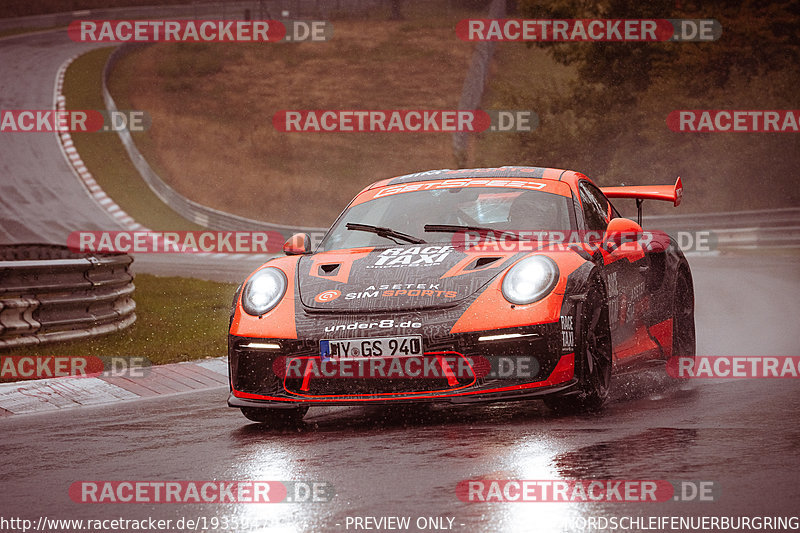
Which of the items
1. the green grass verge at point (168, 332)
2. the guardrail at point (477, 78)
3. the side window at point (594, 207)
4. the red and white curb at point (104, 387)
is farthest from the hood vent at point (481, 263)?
the guardrail at point (477, 78)

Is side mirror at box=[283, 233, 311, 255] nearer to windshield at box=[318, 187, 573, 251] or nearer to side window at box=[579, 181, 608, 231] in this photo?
windshield at box=[318, 187, 573, 251]

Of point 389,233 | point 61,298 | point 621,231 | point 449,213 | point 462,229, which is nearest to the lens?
point 621,231

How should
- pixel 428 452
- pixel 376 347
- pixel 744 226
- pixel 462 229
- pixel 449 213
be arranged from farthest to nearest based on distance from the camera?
1. pixel 744 226
2. pixel 449 213
3. pixel 462 229
4. pixel 376 347
5. pixel 428 452

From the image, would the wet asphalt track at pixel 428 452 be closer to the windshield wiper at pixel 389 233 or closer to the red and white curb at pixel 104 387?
the red and white curb at pixel 104 387

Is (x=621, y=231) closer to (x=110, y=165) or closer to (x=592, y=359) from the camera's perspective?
(x=592, y=359)

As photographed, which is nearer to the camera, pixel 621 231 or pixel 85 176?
pixel 621 231

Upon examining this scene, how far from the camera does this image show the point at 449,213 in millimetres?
7383

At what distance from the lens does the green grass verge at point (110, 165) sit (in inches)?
1316

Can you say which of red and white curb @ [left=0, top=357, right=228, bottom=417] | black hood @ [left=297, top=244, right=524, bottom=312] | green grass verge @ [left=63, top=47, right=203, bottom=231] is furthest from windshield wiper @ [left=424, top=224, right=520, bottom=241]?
green grass verge @ [left=63, top=47, right=203, bottom=231]

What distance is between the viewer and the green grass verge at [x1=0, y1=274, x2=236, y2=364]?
10031 mm

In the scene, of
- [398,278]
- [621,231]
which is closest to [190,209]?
[621,231]

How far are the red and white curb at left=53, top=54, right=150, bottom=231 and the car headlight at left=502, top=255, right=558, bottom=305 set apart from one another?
25.9 m

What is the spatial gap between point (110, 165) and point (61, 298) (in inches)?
1152

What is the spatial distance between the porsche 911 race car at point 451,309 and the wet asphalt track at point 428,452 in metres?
0.23
